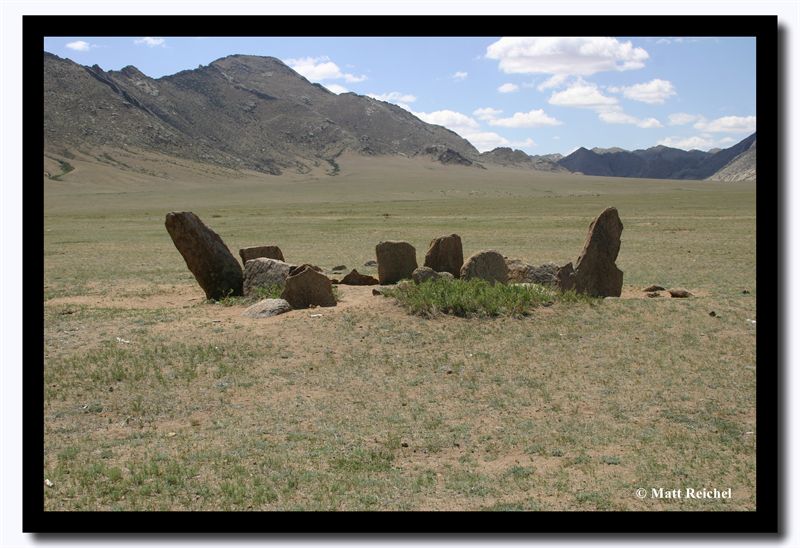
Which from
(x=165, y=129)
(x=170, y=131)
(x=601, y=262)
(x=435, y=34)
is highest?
(x=165, y=129)

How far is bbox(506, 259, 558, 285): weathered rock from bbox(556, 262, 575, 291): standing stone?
24.2 inches

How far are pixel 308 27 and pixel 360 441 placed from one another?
4178mm

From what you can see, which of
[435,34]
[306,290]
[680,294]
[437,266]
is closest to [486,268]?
[437,266]

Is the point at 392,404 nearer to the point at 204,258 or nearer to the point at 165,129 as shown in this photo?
the point at 204,258

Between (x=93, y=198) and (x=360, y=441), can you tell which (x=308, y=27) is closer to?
(x=360, y=441)

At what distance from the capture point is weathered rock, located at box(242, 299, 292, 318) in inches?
544

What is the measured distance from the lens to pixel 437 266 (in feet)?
57.8

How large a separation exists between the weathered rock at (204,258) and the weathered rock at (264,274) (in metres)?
0.55

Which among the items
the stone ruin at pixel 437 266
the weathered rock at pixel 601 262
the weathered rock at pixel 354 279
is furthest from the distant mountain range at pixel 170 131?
the weathered rock at pixel 601 262

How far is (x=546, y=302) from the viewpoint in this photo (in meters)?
14.2

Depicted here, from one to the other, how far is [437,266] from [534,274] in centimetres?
222

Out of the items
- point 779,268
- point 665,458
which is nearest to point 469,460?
point 665,458

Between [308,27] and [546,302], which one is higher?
[308,27]

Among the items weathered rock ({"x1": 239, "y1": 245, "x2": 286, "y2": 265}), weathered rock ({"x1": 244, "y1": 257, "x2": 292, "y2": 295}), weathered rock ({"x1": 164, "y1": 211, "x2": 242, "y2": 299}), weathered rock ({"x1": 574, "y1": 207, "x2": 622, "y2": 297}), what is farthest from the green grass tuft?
weathered rock ({"x1": 239, "y1": 245, "x2": 286, "y2": 265})
